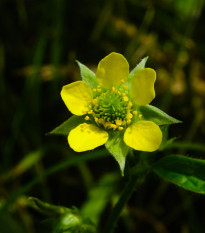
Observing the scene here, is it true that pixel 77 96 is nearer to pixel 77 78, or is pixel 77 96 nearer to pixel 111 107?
pixel 111 107

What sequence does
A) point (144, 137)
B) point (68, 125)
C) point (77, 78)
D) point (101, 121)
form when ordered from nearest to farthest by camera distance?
point (144, 137) < point (68, 125) < point (101, 121) < point (77, 78)

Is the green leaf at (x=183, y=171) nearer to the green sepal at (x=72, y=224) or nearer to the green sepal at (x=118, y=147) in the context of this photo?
the green sepal at (x=118, y=147)

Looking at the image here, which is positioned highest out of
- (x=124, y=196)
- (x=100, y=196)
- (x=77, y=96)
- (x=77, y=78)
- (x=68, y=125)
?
(x=77, y=96)

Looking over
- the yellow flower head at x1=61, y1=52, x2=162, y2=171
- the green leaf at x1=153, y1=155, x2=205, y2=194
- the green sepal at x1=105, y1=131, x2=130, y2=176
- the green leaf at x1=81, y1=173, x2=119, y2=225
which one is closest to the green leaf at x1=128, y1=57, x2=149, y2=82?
the yellow flower head at x1=61, y1=52, x2=162, y2=171

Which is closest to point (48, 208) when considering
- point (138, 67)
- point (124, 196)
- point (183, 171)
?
point (124, 196)

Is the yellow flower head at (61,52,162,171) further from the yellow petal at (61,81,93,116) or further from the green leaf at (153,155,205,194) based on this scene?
the green leaf at (153,155,205,194)

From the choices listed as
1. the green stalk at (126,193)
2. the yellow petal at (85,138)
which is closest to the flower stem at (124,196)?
the green stalk at (126,193)
